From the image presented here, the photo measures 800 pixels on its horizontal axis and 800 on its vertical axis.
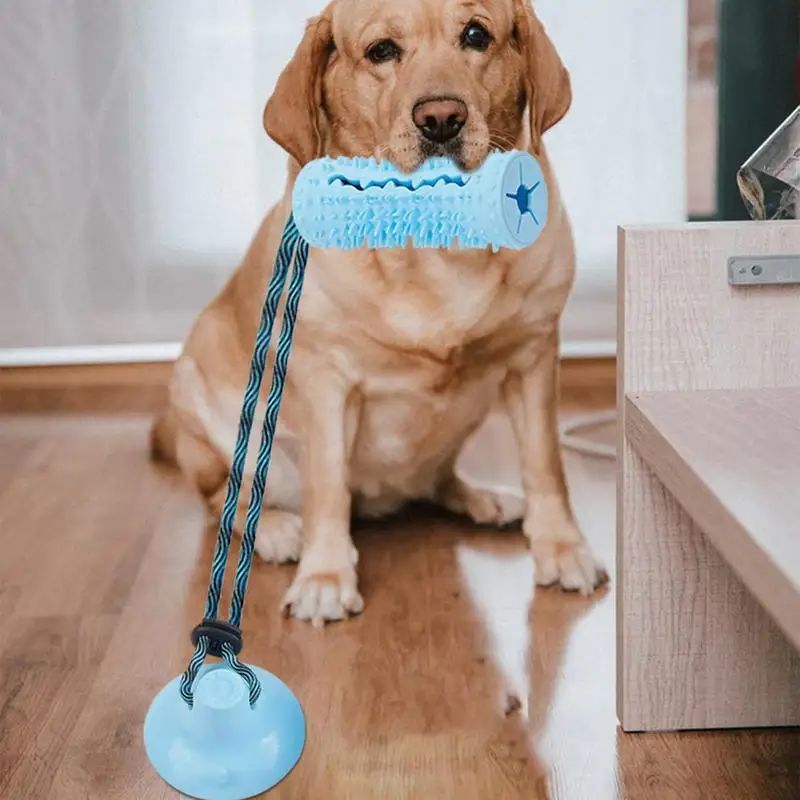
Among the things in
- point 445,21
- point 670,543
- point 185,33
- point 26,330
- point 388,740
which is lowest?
point 26,330

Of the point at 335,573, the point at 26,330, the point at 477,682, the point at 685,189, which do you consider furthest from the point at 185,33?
the point at 477,682

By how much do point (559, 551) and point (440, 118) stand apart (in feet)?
1.90

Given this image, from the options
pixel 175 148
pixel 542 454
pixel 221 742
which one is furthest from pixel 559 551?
pixel 175 148

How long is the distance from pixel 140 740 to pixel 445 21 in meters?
0.91

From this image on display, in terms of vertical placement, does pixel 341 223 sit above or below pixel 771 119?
above

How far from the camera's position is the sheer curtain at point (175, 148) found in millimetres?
2922

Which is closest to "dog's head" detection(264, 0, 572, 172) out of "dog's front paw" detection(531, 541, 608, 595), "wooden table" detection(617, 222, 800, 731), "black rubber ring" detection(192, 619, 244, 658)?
"wooden table" detection(617, 222, 800, 731)

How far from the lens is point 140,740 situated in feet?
4.49

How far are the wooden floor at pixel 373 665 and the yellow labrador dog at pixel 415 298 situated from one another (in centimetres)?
9

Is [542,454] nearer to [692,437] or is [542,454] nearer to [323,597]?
[323,597]

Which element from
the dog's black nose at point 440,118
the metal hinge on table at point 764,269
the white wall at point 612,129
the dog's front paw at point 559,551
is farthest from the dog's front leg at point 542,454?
the white wall at point 612,129

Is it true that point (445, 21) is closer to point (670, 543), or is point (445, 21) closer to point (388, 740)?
point (670, 543)

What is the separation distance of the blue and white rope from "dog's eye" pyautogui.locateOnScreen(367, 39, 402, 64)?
55 centimetres

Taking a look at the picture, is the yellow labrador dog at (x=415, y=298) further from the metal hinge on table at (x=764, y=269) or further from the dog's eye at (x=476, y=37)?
the metal hinge on table at (x=764, y=269)
